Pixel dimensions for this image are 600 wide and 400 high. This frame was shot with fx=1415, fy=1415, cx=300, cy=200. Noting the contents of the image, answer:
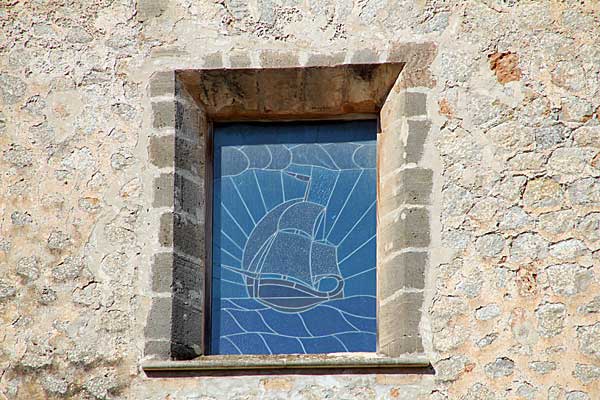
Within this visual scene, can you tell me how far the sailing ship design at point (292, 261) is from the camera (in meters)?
6.73

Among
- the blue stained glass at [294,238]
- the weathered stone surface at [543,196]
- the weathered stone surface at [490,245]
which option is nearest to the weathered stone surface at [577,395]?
the weathered stone surface at [490,245]

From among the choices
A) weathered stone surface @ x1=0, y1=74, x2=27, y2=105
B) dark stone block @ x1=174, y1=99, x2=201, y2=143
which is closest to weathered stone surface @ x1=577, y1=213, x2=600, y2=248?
dark stone block @ x1=174, y1=99, x2=201, y2=143

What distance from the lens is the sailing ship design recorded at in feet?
22.1

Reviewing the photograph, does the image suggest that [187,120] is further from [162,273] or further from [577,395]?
[577,395]

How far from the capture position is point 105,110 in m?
6.77

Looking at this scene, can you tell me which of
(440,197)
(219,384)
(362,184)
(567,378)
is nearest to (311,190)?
(362,184)

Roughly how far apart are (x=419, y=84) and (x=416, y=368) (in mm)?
1355

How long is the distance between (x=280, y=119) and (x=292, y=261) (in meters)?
0.75

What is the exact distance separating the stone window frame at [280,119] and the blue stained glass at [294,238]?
0.24 ft

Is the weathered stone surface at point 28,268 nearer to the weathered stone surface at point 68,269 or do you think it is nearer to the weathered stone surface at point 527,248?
the weathered stone surface at point 68,269

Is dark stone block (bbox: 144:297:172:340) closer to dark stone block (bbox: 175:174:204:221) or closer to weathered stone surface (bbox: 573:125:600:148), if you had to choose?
dark stone block (bbox: 175:174:204:221)

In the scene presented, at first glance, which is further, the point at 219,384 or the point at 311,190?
the point at 311,190

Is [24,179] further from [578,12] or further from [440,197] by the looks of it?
[578,12]

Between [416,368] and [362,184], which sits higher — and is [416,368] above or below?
below
